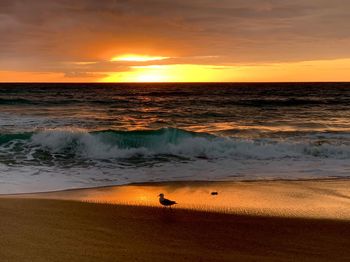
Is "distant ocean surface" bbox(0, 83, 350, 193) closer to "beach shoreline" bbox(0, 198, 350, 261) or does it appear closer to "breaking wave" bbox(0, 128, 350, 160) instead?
"breaking wave" bbox(0, 128, 350, 160)

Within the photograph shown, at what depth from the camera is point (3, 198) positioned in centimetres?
774

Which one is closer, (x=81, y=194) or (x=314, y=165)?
(x=81, y=194)

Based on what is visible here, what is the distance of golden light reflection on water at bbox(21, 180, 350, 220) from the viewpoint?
736cm

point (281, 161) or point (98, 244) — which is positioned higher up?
point (98, 244)

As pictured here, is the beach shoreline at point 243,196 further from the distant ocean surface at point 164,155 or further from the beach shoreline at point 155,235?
the distant ocean surface at point 164,155

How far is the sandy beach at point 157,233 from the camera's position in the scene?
196 inches

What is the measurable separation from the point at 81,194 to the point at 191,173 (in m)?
3.71

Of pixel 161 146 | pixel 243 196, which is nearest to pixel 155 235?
pixel 243 196

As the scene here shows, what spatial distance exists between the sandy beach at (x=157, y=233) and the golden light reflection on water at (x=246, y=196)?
104 millimetres

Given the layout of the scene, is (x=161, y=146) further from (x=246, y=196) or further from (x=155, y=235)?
(x=155, y=235)

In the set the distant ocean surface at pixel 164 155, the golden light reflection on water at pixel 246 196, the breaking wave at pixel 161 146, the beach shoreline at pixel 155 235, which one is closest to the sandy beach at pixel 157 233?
the beach shoreline at pixel 155 235

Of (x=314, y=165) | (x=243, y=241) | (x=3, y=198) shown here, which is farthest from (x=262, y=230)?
(x=314, y=165)

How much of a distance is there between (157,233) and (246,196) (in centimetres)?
300

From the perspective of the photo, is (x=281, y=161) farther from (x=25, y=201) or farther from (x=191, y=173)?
(x=25, y=201)
